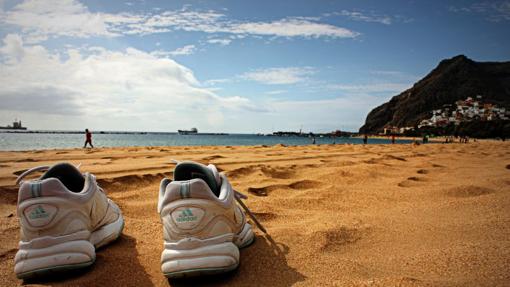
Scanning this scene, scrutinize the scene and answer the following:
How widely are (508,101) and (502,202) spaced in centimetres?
12337

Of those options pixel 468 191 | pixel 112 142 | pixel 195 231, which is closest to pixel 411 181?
pixel 468 191

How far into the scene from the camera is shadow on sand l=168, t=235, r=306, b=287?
154cm

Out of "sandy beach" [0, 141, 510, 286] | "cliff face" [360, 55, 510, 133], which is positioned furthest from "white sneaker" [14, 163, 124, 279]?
"cliff face" [360, 55, 510, 133]

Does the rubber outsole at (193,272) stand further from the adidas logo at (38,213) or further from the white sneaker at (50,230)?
the adidas logo at (38,213)

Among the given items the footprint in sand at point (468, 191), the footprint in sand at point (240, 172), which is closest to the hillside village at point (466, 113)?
the footprint in sand at point (468, 191)

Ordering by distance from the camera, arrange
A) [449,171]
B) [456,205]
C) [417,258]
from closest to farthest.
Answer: [417,258], [456,205], [449,171]

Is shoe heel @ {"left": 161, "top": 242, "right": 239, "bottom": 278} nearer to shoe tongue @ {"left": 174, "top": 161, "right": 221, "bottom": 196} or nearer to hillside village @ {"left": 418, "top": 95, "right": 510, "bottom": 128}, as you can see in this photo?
shoe tongue @ {"left": 174, "top": 161, "right": 221, "bottom": 196}

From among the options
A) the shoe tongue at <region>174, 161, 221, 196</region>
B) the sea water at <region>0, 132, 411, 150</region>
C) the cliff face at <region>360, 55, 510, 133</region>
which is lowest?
the sea water at <region>0, 132, 411, 150</region>

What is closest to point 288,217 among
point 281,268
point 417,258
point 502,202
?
point 281,268

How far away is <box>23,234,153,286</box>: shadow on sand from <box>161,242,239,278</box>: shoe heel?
0.64ft

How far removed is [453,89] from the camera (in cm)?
10669

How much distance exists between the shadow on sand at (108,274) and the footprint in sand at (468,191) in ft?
11.1

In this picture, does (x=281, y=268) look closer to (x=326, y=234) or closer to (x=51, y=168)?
(x=326, y=234)

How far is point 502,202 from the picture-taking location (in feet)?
9.55
